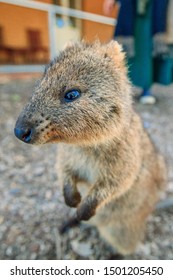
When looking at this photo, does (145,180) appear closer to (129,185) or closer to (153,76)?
(129,185)

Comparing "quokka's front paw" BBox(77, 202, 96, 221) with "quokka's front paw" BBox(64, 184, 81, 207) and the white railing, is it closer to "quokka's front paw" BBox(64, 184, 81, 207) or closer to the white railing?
"quokka's front paw" BBox(64, 184, 81, 207)

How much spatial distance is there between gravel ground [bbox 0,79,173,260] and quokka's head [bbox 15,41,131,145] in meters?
1.17

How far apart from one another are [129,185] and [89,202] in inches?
12.0

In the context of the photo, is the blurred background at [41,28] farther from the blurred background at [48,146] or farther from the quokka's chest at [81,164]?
the quokka's chest at [81,164]

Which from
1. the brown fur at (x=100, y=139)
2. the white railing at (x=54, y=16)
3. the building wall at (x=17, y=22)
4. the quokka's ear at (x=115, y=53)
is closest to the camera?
the brown fur at (x=100, y=139)

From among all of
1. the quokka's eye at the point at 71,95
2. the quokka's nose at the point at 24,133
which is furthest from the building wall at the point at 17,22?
the quokka's nose at the point at 24,133

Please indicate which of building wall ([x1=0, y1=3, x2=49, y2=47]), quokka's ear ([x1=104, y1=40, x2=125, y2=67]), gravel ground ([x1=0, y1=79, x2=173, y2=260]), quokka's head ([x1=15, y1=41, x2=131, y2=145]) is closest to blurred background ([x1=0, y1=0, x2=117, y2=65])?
building wall ([x1=0, y1=3, x2=49, y2=47])

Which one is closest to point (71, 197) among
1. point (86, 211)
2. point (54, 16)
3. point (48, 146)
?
point (86, 211)

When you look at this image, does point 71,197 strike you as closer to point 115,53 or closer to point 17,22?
point 115,53

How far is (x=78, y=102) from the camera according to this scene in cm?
178

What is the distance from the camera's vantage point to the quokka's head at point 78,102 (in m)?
1.68

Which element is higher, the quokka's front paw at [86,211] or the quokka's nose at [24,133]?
the quokka's nose at [24,133]

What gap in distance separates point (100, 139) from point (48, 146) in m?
2.23
